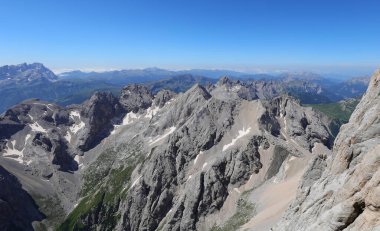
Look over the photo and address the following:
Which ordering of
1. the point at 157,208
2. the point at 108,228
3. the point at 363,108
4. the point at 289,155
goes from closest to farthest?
the point at 363,108
the point at 289,155
the point at 157,208
the point at 108,228

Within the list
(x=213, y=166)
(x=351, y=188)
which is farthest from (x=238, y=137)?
(x=351, y=188)

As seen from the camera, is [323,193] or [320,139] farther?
[320,139]

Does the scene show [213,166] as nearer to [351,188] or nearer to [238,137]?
[238,137]

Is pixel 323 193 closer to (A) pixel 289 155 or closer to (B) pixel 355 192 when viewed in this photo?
(B) pixel 355 192

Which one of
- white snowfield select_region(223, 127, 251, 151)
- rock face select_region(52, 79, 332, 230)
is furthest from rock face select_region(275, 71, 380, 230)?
white snowfield select_region(223, 127, 251, 151)

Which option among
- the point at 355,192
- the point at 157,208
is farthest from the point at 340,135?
the point at 157,208

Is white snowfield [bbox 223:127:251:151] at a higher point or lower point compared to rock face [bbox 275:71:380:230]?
lower

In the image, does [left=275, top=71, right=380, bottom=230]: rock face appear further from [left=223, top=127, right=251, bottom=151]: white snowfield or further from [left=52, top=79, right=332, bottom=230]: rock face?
[left=223, top=127, right=251, bottom=151]: white snowfield

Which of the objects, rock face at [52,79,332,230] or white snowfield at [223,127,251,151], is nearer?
rock face at [52,79,332,230]
